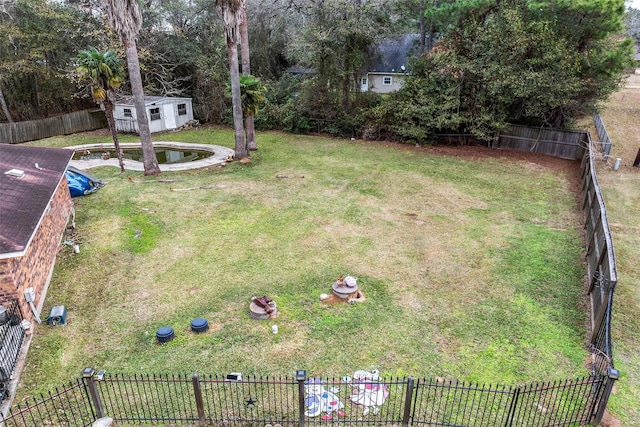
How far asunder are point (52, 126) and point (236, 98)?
15.7 m

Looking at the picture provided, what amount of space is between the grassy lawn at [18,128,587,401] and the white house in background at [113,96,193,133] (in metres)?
9.91

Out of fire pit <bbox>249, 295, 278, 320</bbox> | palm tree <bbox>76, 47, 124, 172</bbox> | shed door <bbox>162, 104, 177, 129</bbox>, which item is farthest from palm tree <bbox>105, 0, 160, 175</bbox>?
fire pit <bbox>249, 295, 278, 320</bbox>

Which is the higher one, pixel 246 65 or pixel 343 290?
pixel 246 65

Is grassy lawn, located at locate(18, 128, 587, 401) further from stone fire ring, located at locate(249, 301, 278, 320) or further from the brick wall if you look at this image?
the brick wall


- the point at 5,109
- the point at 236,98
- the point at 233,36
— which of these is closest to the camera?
the point at 233,36

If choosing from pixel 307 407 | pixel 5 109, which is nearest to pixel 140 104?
pixel 5 109

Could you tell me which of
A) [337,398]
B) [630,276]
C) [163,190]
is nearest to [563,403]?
[337,398]

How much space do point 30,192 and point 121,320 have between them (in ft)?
15.4

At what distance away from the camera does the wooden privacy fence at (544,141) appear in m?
21.1

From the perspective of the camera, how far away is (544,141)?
2216 cm

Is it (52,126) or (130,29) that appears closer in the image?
(130,29)

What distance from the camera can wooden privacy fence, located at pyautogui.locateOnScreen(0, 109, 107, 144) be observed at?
25.5 metres

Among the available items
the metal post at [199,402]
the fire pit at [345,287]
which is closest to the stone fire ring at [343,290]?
the fire pit at [345,287]

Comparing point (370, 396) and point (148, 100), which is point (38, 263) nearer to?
point (370, 396)
